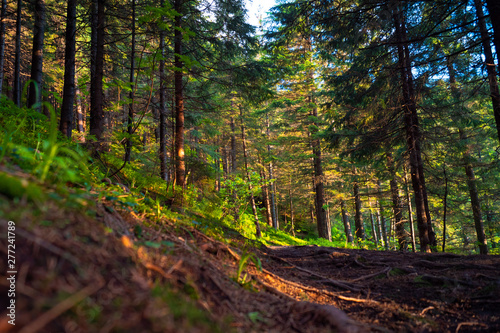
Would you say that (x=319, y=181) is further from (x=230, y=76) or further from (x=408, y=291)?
(x=408, y=291)

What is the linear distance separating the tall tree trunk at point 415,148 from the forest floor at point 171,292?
4.32m

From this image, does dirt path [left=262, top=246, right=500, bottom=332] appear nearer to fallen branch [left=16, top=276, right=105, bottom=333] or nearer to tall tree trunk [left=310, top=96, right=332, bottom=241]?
fallen branch [left=16, top=276, right=105, bottom=333]

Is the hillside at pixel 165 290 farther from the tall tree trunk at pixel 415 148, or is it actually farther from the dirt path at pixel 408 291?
the tall tree trunk at pixel 415 148

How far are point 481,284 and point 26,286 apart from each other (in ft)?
15.2

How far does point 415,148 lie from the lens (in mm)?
7750

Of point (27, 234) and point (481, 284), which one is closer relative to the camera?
point (27, 234)

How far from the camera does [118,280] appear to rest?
113cm

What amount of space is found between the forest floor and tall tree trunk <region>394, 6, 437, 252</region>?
4320mm

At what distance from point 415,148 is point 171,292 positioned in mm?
9026

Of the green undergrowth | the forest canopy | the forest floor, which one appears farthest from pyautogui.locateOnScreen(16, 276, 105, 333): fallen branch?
the forest canopy

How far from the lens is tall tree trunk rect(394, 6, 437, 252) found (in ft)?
24.5

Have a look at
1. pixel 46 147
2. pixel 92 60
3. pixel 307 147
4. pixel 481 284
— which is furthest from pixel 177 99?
pixel 307 147

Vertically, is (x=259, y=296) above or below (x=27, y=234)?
below

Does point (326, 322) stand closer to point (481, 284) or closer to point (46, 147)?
point (46, 147)
